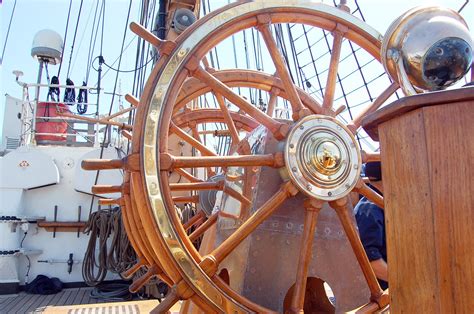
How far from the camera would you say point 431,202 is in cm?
67

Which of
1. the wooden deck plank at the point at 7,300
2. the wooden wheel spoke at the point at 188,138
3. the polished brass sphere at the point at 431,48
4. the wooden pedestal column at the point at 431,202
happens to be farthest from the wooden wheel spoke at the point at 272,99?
the wooden deck plank at the point at 7,300

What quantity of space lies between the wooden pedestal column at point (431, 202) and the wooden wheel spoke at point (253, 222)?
827 millimetres

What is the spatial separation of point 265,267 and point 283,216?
0.70 feet

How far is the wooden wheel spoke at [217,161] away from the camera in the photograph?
1518 millimetres

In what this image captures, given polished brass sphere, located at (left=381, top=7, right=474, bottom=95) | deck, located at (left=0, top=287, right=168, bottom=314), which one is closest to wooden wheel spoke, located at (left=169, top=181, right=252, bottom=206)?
polished brass sphere, located at (left=381, top=7, right=474, bottom=95)

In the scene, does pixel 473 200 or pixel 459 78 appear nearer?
pixel 473 200

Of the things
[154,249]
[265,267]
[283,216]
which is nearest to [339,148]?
[283,216]

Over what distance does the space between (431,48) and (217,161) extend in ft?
2.93

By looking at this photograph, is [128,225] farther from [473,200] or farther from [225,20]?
[473,200]

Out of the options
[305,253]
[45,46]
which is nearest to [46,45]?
[45,46]

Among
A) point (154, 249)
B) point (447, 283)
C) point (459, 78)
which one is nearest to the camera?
point (447, 283)

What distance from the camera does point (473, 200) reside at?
65cm

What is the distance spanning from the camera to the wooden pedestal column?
64 cm

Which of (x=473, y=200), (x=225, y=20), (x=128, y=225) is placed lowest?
(x=128, y=225)
